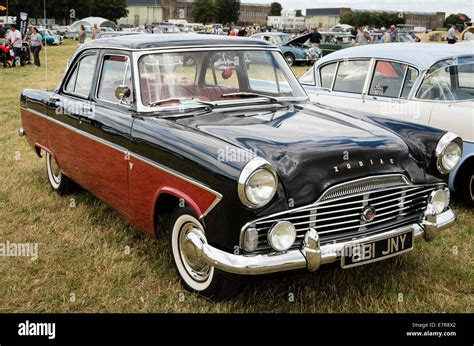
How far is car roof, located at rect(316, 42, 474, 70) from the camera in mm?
5648

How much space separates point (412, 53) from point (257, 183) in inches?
148

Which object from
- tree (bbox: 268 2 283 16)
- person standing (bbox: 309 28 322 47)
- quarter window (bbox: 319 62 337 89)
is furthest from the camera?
tree (bbox: 268 2 283 16)

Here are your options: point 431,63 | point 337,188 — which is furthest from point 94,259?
point 431,63

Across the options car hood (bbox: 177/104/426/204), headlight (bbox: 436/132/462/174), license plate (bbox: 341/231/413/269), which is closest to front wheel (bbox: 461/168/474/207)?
headlight (bbox: 436/132/462/174)

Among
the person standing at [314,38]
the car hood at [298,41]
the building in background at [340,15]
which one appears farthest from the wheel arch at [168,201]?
the building in background at [340,15]

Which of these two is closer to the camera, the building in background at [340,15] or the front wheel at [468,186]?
the front wheel at [468,186]

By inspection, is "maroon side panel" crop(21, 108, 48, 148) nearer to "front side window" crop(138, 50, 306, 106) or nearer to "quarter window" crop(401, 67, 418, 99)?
"front side window" crop(138, 50, 306, 106)

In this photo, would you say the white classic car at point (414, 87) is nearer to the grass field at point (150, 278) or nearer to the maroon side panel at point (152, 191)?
the grass field at point (150, 278)

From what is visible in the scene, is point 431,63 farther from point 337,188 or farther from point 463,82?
point 337,188

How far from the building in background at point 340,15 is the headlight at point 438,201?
121556 millimetres

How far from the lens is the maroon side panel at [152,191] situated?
3070 millimetres

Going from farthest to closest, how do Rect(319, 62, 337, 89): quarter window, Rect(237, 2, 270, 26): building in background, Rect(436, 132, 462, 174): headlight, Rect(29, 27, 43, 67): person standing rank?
Rect(237, 2, 270, 26): building in background
Rect(29, 27, 43, 67): person standing
Rect(319, 62, 337, 89): quarter window
Rect(436, 132, 462, 174): headlight

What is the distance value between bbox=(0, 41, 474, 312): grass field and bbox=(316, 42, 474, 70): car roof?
1.63 m

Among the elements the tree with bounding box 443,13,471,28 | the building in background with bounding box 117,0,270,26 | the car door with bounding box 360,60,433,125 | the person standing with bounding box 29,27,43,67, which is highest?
the building in background with bounding box 117,0,270,26
